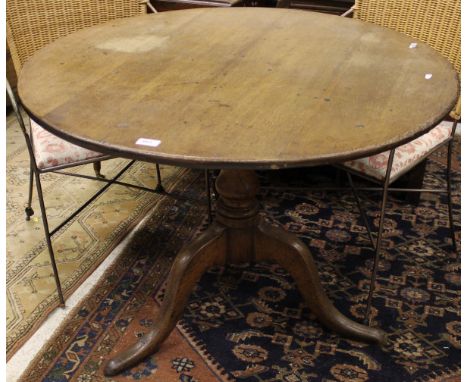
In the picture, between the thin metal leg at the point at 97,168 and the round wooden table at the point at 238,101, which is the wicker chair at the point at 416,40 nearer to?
the round wooden table at the point at 238,101

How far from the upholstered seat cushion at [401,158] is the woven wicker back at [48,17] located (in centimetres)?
A: 116

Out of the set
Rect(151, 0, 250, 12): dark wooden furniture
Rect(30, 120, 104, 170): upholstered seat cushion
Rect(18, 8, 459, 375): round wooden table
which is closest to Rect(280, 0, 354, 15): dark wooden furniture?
Rect(151, 0, 250, 12): dark wooden furniture

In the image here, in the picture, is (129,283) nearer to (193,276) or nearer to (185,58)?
(193,276)

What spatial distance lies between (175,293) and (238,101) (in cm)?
62

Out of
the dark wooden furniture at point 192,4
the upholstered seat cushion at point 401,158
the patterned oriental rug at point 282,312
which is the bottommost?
the patterned oriental rug at point 282,312

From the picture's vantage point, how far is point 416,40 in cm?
175

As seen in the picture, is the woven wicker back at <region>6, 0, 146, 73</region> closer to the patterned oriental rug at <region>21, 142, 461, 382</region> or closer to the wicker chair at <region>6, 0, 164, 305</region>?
the wicker chair at <region>6, 0, 164, 305</region>

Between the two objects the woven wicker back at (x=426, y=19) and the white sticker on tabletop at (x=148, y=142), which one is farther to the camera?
the woven wicker back at (x=426, y=19)

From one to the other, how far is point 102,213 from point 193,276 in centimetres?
87

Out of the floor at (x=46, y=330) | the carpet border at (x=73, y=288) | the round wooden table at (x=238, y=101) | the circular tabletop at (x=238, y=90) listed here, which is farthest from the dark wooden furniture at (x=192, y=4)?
the floor at (x=46, y=330)

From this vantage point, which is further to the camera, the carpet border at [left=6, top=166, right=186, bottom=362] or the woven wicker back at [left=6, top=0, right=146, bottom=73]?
the woven wicker back at [left=6, top=0, right=146, bottom=73]

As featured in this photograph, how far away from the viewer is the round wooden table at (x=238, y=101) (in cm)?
115

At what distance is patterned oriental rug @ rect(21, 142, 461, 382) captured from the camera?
1.61m

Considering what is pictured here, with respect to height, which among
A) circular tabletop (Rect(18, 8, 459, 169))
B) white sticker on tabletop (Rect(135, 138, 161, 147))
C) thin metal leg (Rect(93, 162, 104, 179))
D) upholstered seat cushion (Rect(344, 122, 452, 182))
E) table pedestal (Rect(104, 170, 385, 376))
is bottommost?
thin metal leg (Rect(93, 162, 104, 179))
